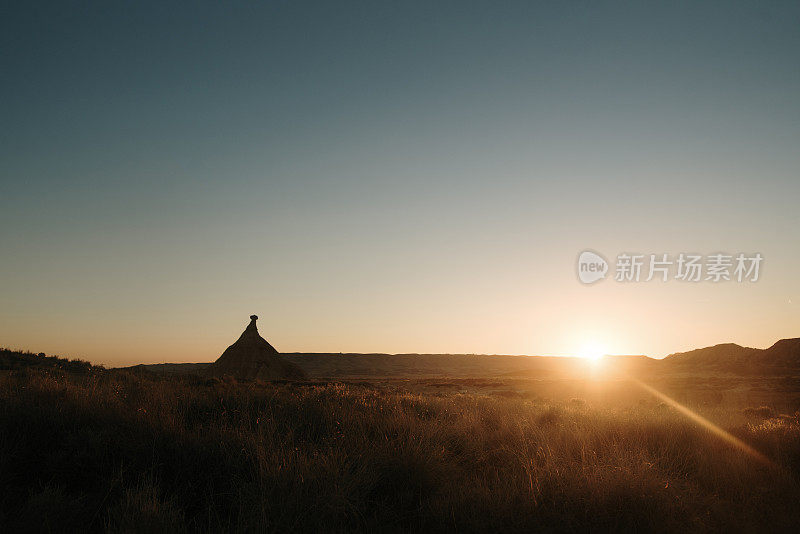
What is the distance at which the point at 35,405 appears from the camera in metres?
7.25

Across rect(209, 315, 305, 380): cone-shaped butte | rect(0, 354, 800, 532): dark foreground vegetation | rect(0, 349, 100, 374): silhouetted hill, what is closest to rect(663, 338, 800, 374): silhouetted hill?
rect(209, 315, 305, 380): cone-shaped butte

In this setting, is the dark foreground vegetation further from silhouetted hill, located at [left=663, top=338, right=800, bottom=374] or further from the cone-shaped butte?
silhouetted hill, located at [left=663, top=338, right=800, bottom=374]

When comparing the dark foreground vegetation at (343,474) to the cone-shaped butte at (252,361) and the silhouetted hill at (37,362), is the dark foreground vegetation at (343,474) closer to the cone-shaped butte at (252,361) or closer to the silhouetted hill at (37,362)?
the silhouetted hill at (37,362)

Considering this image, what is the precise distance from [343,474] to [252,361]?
24.6 meters

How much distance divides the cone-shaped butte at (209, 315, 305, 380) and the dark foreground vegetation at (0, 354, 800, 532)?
776 inches

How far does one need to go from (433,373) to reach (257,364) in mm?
41042

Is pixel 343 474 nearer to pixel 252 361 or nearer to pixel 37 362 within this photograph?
pixel 37 362

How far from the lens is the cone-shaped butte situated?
27797 millimetres

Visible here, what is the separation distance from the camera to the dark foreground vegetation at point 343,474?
4.62 m

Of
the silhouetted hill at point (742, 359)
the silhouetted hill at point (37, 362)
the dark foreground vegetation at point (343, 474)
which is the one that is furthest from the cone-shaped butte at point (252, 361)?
the silhouetted hill at point (742, 359)

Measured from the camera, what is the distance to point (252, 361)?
2825 centimetres

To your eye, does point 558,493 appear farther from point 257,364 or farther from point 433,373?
point 433,373

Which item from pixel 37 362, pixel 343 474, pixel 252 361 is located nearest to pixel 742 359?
pixel 252 361

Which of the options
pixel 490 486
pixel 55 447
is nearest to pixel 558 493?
pixel 490 486
